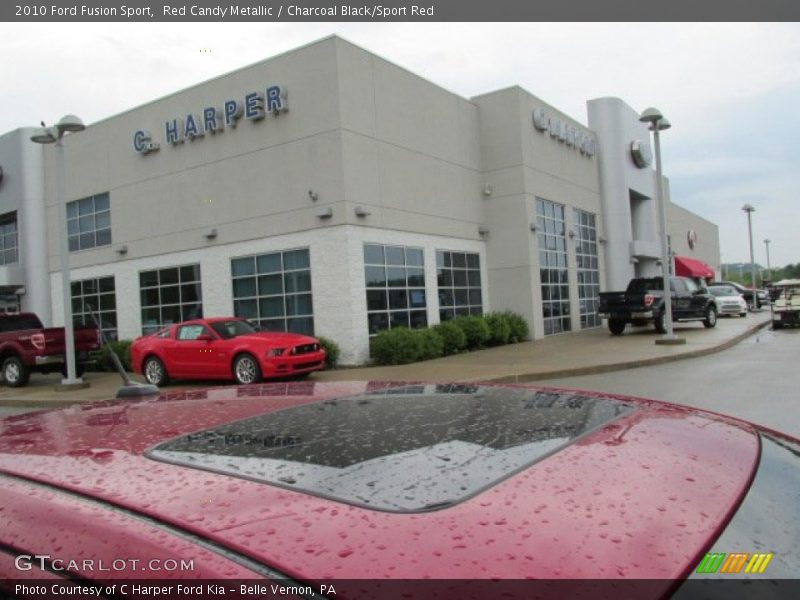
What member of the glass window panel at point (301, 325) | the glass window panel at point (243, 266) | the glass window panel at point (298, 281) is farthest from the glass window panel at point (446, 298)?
the glass window panel at point (243, 266)

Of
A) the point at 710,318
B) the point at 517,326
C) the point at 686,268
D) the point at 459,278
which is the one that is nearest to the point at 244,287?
the point at 459,278

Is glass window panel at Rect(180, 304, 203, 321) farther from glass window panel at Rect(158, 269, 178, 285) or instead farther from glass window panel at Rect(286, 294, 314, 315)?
glass window panel at Rect(286, 294, 314, 315)

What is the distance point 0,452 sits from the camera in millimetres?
1779

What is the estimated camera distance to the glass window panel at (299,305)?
17.8 m

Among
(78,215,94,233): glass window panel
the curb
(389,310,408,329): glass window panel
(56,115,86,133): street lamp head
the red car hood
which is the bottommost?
the curb

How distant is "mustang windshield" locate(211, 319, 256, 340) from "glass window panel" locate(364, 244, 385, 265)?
3967mm

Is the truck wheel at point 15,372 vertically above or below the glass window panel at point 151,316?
below

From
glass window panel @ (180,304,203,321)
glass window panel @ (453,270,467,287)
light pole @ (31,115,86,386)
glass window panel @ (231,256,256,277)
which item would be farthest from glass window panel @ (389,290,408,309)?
light pole @ (31,115,86,386)

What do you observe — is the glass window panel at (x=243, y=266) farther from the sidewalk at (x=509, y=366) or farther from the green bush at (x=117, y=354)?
the green bush at (x=117, y=354)

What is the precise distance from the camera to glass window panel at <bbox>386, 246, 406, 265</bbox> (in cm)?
1862

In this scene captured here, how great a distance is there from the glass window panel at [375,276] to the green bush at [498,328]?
4220mm

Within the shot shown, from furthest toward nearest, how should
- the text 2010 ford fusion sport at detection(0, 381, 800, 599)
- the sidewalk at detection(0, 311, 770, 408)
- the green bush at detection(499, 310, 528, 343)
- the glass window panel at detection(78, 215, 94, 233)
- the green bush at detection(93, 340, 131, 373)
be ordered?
1. the glass window panel at detection(78, 215, 94, 233)
2. the green bush at detection(499, 310, 528, 343)
3. the green bush at detection(93, 340, 131, 373)
4. the sidewalk at detection(0, 311, 770, 408)
5. the text 2010 ford fusion sport at detection(0, 381, 800, 599)

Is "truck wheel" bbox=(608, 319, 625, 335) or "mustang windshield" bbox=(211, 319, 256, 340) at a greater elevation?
"mustang windshield" bbox=(211, 319, 256, 340)

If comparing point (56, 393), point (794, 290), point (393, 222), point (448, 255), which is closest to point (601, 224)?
point (794, 290)
